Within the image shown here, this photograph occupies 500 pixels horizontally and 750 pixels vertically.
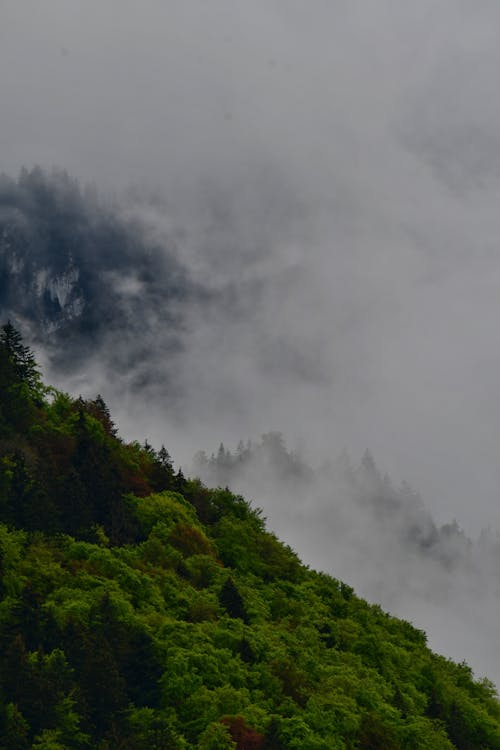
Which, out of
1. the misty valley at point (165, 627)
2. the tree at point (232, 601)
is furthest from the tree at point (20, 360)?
the tree at point (232, 601)

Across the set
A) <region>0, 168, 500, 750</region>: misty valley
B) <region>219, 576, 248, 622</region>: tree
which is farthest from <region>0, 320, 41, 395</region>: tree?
<region>219, 576, 248, 622</region>: tree

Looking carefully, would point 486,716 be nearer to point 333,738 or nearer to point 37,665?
point 333,738

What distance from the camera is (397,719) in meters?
51.4

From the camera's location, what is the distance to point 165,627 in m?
47.8

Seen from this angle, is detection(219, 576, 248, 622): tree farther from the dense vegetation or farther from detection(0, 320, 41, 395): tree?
detection(0, 320, 41, 395): tree

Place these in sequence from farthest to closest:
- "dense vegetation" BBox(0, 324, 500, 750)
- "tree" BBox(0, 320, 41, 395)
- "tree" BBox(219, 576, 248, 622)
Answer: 1. "tree" BBox(0, 320, 41, 395)
2. "tree" BBox(219, 576, 248, 622)
3. "dense vegetation" BBox(0, 324, 500, 750)

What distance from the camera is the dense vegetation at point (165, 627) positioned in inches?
1609

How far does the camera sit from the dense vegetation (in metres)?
40.9

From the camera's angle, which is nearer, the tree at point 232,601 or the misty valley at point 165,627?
the misty valley at point 165,627

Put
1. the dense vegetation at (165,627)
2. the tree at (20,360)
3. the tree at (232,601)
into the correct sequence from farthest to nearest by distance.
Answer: the tree at (20,360), the tree at (232,601), the dense vegetation at (165,627)

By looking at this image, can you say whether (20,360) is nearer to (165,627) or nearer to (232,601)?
(232,601)

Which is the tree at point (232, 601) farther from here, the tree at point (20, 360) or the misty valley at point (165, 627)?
the tree at point (20, 360)

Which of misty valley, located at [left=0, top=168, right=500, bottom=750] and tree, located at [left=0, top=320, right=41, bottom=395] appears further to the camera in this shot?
tree, located at [left=0, top=320, right=41, bottom=395]

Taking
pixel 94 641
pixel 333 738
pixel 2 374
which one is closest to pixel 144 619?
pixel 94 641
